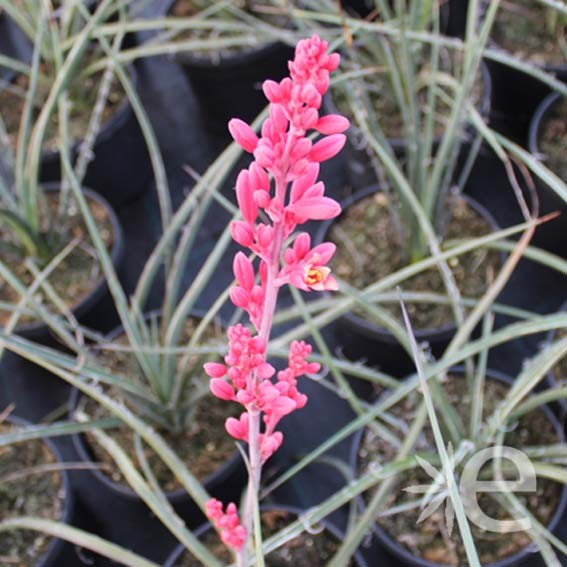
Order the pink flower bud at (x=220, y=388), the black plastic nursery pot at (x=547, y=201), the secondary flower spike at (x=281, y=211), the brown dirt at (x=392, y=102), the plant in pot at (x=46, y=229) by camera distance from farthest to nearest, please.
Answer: the brown dirt at (x=392, y=102), the black plastic nursery pot at (x=547, y=201), the plant in pot at (x=46, y=229), the pink flower bud at (x=220, y=388), the secondary flower spike at (x=281, y=211)

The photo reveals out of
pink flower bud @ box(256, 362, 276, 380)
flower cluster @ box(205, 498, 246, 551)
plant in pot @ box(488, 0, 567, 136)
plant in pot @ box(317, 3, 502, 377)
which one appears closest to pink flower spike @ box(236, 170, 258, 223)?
pink flower bud @ box(256, 362, 276, 380)

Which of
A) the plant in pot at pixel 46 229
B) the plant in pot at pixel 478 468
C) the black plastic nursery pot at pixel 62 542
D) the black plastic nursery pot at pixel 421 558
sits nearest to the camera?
the plant in pot at pixel 478 468

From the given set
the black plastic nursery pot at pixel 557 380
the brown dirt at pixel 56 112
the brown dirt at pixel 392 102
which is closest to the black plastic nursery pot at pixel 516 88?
the brown dirt at pixel 392 102

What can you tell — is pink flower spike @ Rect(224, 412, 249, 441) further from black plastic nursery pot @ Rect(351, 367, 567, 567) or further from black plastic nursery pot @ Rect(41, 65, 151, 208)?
black plastic nursery pot @ Rect(41, 65, 151, 208)

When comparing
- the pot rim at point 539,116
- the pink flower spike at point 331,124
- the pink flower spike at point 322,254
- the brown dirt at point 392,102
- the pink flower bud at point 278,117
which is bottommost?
the pot rim at point 539,116

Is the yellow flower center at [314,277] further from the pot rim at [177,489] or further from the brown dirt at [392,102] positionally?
the brown dirt at [392,102]

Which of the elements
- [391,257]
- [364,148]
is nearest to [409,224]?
[391,257]

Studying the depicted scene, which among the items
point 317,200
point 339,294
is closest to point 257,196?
point 317,200

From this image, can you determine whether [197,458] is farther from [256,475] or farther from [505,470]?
[256,475]
